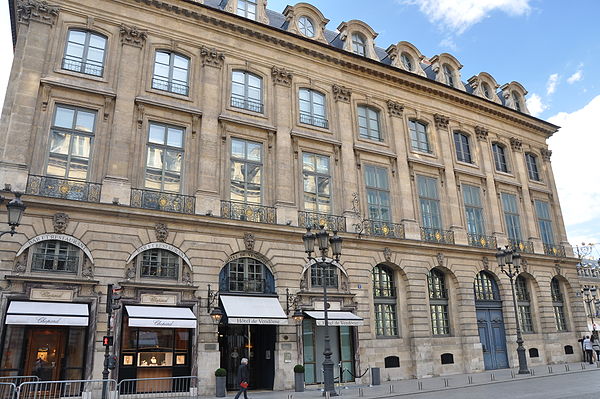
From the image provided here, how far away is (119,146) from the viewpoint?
18438 millimetres

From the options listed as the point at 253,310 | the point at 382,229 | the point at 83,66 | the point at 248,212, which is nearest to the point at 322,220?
the point at 382,229

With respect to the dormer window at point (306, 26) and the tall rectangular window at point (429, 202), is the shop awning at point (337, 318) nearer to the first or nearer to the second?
the tall rectangular window at point (429, 202)

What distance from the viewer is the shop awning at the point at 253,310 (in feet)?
58.4

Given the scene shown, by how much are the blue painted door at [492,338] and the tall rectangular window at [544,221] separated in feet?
27.5

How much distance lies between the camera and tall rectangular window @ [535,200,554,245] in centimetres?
3192

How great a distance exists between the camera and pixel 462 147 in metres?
29.7

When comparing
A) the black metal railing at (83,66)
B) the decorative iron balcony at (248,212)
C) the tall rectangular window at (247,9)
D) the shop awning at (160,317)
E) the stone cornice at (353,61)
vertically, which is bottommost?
the shop awning at (160,317)

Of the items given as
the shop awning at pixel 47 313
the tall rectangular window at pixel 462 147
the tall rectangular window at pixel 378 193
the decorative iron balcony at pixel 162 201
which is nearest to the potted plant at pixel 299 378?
the decorative iron balcony at pixel 162 201

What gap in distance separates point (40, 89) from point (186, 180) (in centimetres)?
648

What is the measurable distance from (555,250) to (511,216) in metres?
4.50

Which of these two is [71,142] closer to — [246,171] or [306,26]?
[246,171]

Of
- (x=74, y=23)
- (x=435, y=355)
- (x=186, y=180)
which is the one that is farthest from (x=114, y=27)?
(x=435, y=355)

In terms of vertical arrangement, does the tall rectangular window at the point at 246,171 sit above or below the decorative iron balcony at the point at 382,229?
above

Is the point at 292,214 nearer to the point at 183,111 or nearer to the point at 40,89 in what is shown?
the point at 183,111
